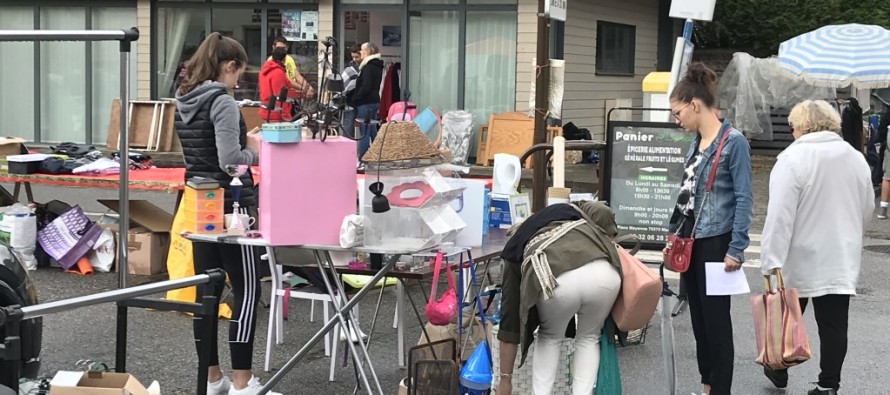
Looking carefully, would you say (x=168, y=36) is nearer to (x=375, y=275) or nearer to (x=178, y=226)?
(x=178, y=226)

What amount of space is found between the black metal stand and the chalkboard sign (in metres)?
6.40

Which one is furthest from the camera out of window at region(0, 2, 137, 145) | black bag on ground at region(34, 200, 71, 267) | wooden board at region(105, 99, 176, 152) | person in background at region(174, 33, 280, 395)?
window at region(0, 2, 137, 145)

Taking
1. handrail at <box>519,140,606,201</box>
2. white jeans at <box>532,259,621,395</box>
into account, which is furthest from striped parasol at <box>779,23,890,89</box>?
white jeans at <box>532,259,621,395</box>

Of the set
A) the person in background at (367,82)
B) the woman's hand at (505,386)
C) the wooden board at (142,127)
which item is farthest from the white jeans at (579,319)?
the wooden board at (142,127)

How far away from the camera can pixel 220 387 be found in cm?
589

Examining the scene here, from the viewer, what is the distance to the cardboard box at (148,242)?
8.89 meters

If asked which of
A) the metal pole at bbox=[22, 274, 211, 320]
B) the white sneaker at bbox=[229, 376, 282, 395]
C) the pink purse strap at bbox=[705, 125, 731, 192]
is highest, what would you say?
the pink purse strap at bbox=[705, 125, 731, 192]

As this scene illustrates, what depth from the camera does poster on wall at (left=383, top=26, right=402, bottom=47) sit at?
703 inches

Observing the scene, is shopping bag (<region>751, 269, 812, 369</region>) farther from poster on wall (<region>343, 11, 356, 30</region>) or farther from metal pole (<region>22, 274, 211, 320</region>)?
poster on wall (<region>343, 11, 356, 30</region>)

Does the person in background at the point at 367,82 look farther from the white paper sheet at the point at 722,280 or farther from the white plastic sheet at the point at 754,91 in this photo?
the white paper sheet at the point at 722,280

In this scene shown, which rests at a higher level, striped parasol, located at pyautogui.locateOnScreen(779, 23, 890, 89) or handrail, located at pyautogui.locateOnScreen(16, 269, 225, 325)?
striped parasol, located at pyautogui.locateOnScreen(779, 23, 890, 89)

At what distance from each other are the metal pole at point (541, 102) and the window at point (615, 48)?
1162cm

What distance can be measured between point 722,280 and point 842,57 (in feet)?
35.2

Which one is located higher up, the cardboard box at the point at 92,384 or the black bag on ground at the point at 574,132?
the black bag on ground at the point at 574,132
